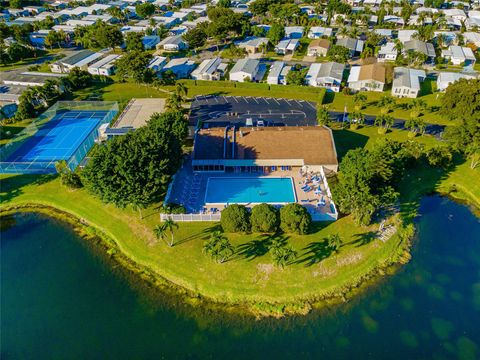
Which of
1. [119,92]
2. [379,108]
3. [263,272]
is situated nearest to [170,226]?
[263,272]

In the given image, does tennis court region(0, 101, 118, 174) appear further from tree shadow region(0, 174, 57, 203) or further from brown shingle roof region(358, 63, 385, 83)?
brown shingle roof region(358, 63, 385, 83)

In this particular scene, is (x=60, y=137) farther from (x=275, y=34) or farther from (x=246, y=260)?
(x=275, y=34)

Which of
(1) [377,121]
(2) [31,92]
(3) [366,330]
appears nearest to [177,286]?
(3) [366,330]

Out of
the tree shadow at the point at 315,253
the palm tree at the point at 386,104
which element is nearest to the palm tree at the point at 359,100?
the palm tree at the point at 386,104

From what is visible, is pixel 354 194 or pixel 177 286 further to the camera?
pixel 354 194

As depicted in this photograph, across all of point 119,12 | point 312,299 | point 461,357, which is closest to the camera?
point 461,357

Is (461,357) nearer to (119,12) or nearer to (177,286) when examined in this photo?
(177,286)
